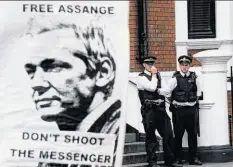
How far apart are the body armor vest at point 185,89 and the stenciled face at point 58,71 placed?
555cm

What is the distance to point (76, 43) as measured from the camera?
3352 millimetres

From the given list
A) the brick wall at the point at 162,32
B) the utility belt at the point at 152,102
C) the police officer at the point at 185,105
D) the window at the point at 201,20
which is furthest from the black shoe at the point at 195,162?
the window at the point at 201,20

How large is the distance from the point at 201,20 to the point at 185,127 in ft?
9.64

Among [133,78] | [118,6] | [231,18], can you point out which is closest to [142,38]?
[133,78]

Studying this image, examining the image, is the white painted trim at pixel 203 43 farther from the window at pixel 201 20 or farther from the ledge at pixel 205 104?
the ledge at pixel 205 104

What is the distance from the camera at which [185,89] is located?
879 cm

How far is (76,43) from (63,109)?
0.39 meters

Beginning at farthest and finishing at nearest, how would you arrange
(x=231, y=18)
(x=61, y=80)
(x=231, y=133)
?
(x=231, y=18)
(x=231, y=133)
(x=61, y=80)

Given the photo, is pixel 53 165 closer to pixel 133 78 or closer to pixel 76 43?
pixel 76 43

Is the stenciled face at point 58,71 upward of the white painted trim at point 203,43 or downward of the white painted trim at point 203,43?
downward

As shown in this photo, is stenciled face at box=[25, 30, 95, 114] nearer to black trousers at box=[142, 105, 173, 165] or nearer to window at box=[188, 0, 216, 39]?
black trousers at box=[142, 105, 173, 165]

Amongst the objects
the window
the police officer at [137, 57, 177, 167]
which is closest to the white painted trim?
the window

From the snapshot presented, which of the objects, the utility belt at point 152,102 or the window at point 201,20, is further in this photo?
the window at point 201,20

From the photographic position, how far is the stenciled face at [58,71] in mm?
3330
